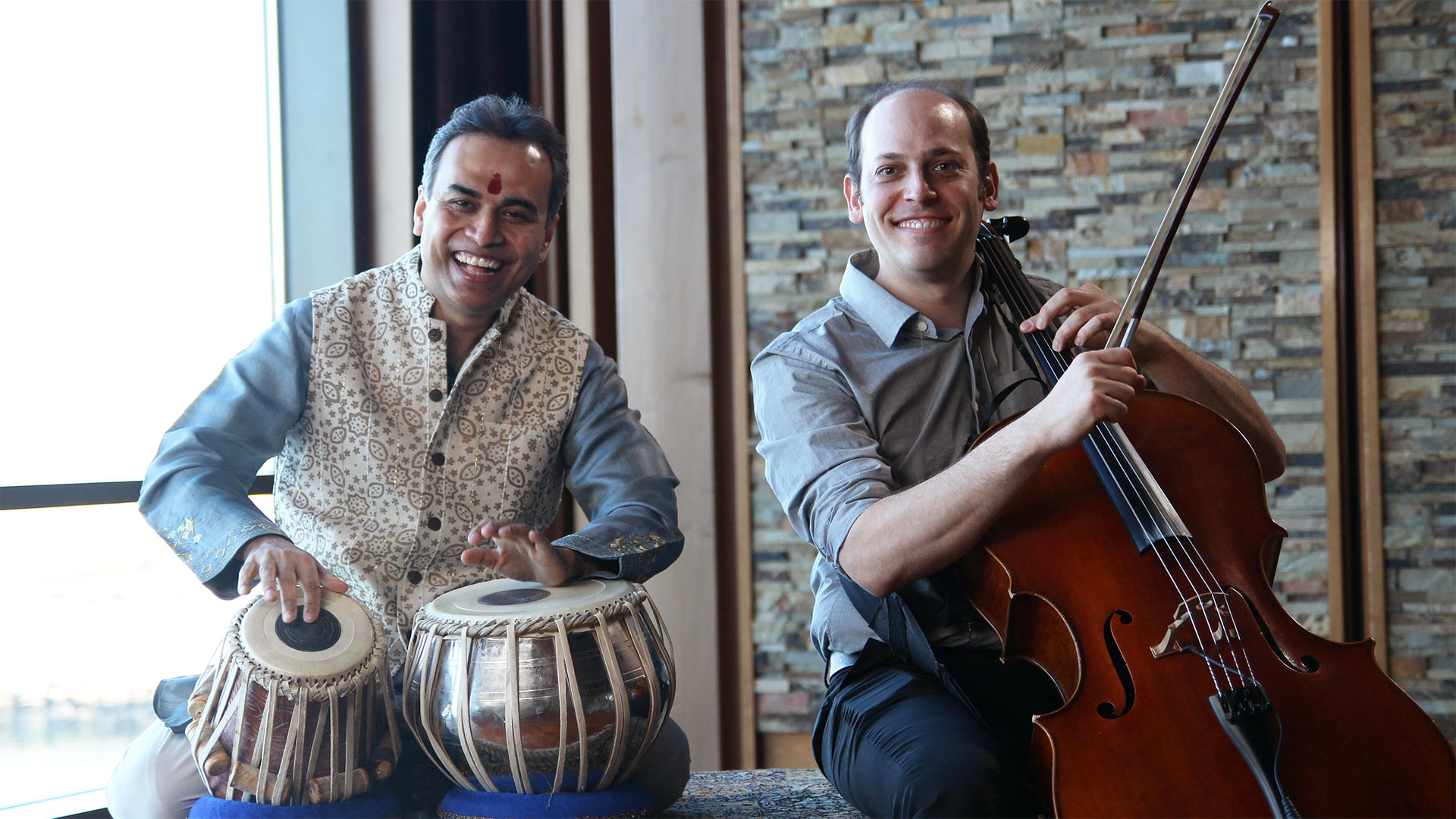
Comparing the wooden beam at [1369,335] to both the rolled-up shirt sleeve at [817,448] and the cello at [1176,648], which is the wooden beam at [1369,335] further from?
the rolled-up shirt sleeve at [817,448]

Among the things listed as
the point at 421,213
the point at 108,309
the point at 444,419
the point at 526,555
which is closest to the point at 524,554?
the point at 526,555

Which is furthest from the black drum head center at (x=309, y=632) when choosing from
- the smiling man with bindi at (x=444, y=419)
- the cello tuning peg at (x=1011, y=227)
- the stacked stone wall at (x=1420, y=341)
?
the stacked stone wall at (x=1420, y=341)

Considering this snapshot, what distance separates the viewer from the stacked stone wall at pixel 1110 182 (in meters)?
2.40

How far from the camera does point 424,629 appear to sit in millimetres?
1436

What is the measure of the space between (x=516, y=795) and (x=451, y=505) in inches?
20.5

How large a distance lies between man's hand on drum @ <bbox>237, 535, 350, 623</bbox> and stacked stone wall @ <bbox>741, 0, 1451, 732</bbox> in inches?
52.5

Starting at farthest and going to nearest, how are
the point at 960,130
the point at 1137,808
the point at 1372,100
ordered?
the point at 1372,100
the point at 960,130
the point at 1137,808

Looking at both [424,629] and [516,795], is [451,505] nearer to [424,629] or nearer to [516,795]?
[424,629]

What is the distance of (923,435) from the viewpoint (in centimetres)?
164

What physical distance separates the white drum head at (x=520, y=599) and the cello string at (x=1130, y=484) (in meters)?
0.70

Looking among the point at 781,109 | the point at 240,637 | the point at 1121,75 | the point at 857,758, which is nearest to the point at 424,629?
the point at 240,637

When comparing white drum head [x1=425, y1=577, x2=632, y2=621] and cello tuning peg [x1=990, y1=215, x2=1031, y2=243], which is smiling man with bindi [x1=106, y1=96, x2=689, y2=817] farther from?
cello tuning peg [x1=990, y1=215, x2=1031, y2=243]

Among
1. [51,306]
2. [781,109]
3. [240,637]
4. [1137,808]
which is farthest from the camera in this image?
[781,109]

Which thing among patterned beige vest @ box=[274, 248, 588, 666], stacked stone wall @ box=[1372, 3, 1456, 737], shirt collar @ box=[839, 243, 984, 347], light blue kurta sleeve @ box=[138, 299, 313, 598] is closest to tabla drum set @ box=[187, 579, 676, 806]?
light blue kurta sleeve @ box=[138, 299, 313, 598]
